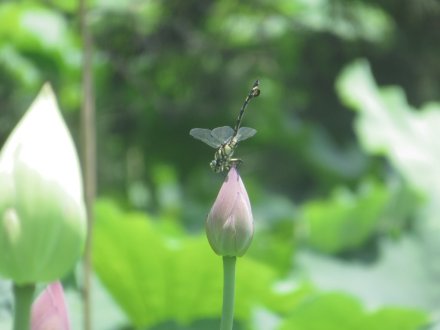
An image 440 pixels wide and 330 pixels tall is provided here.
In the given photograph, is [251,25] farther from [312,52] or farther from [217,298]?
[217,298]

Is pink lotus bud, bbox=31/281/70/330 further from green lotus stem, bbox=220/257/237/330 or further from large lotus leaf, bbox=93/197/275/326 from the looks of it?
large lotus leaf, bbox=93/197/275/326

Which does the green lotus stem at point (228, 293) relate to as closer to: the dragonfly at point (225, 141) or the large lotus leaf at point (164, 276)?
the dragonfly at point (225, 141)

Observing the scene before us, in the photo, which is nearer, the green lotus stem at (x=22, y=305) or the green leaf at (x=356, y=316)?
the green lotus stem at (x=22, y=305)

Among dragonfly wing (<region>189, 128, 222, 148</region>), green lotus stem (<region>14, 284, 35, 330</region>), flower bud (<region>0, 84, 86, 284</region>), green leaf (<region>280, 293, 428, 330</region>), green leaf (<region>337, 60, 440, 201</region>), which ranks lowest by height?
green lotus stem (<region>14, 284, 35, 330</region>)

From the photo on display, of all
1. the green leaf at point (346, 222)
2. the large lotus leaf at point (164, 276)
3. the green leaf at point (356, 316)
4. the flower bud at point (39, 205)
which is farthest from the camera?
the green leaf at point (346, 222)

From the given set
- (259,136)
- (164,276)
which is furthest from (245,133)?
(259,136)

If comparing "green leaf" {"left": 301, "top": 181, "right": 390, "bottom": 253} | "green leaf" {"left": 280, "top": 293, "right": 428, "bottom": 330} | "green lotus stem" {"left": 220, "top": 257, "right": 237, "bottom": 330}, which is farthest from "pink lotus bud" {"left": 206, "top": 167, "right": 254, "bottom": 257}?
"green leaf" {"left": 301, "top": 181, "right": 390, "bottom": 253}

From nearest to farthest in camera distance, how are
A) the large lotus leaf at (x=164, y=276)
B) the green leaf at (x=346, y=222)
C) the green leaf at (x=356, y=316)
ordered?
the green leaf at (x=356, y=316)
the large lotus leaf at (x=164, y=276)
the green leaf at (x=346, y=222)

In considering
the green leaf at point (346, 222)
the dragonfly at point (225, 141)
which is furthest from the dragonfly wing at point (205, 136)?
the green leaf at point (346, 222)
